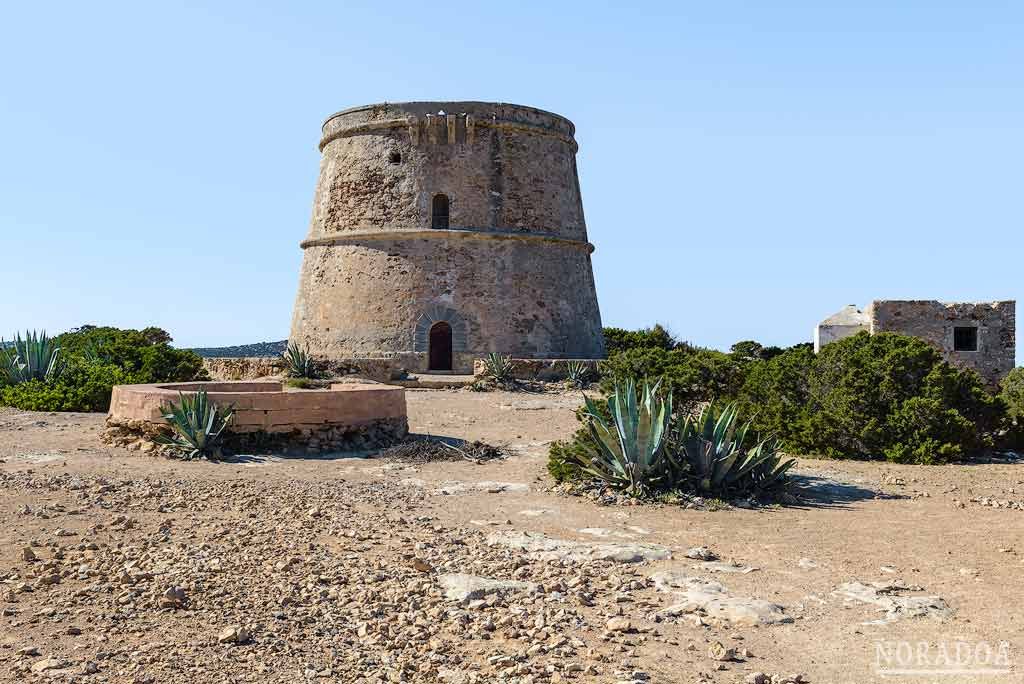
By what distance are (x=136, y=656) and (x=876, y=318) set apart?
18.9m

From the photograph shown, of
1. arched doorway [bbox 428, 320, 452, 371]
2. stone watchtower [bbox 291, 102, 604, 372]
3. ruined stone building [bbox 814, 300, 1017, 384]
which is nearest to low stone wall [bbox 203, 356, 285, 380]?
stone watchtower [bbox 291, 102, 604, 372]

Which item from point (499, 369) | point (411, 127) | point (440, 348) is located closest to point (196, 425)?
point (499, 369)

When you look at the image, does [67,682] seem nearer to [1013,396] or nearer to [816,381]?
[816,381]

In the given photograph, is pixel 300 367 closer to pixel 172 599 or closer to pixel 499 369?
pixel 499 369

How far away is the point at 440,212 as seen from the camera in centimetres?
1836

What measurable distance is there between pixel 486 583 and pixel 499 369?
12.0 metres

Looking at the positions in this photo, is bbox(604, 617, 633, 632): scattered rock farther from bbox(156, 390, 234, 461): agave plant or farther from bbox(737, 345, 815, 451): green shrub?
bbox(737, 345, 815, 451): green shrub

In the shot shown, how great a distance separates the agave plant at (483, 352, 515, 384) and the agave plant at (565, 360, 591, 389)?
1071mm

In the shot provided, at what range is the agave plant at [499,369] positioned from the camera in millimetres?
15703

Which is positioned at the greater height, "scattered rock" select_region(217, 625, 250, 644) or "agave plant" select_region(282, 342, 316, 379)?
"agave plant" select_region(282, 342, 316, 379)

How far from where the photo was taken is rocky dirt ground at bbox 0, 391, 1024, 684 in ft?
9.87

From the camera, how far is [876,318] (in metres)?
19.2

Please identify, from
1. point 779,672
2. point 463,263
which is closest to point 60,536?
point 779,672

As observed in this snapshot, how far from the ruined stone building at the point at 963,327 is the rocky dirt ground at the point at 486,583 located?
1380 cm
